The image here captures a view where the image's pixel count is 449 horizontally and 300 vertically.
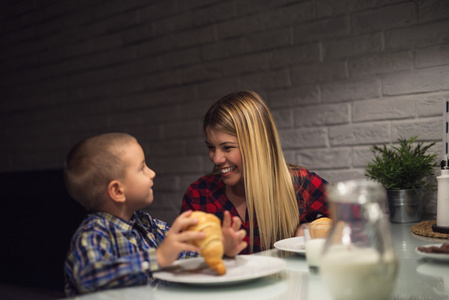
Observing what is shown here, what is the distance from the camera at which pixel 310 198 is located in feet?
5.96

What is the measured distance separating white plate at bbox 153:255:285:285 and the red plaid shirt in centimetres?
80

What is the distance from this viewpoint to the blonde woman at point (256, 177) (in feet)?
5.52

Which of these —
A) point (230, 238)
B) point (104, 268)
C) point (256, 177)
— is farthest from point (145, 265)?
point (256, 177)

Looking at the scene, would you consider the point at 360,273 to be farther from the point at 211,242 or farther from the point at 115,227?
the point at 115,227

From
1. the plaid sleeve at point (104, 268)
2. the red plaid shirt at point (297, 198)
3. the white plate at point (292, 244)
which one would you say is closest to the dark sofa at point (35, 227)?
the red plaid shirt at point (297, 198)

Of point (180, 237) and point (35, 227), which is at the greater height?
point (180, 237)

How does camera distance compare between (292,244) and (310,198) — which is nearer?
(292,244)

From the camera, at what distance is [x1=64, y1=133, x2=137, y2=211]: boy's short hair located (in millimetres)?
1106

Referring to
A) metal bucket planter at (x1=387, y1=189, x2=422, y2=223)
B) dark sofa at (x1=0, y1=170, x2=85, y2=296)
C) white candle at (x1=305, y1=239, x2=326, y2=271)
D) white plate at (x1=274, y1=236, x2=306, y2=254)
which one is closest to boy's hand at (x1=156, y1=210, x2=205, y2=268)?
white candle at (x1=305, y1=239, x2=326, y2=271)

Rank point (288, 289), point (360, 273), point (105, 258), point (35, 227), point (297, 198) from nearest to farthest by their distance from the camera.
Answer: point (360, 273) → point (288, 289) → point (105, 258) → point (297, 198) → point (35, 227)

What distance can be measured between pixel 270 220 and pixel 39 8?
2.82 m

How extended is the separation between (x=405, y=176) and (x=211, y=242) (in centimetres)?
133

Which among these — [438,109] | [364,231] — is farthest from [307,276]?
[438,109]

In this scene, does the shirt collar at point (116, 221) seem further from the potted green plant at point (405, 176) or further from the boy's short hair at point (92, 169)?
the potted green plant at point (405, 176)
